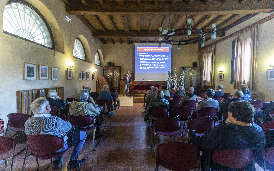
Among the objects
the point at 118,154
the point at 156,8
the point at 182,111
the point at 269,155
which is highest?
the point at 156,8

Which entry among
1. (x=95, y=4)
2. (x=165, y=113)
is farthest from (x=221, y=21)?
(x=165, y=113)

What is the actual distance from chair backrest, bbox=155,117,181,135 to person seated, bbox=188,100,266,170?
0.94 meters

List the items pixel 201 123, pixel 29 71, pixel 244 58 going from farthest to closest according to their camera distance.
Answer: pixel 244 58
pixel 29 71
pixel 201 123

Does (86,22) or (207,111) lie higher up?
(86,22)

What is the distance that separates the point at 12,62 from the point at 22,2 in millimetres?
2013

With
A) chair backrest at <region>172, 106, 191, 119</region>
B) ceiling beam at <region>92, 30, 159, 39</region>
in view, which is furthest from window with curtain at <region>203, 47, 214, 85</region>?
chair backrest at <region>172, 106, 191, 119</region>

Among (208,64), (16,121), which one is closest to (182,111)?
(16,121)

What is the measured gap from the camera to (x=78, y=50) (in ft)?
29.3

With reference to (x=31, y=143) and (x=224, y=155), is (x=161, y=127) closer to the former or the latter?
(x=224, y=155)

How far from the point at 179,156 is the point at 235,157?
54 cm

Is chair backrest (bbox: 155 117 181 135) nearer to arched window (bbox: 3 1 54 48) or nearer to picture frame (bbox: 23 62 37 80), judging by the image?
picture frame (bbox: 23 62 37 80)

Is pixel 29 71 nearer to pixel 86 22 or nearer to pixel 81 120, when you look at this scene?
pixel 81 120

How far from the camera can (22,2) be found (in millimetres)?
4465

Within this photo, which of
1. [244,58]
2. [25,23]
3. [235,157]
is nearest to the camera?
[235,157]
